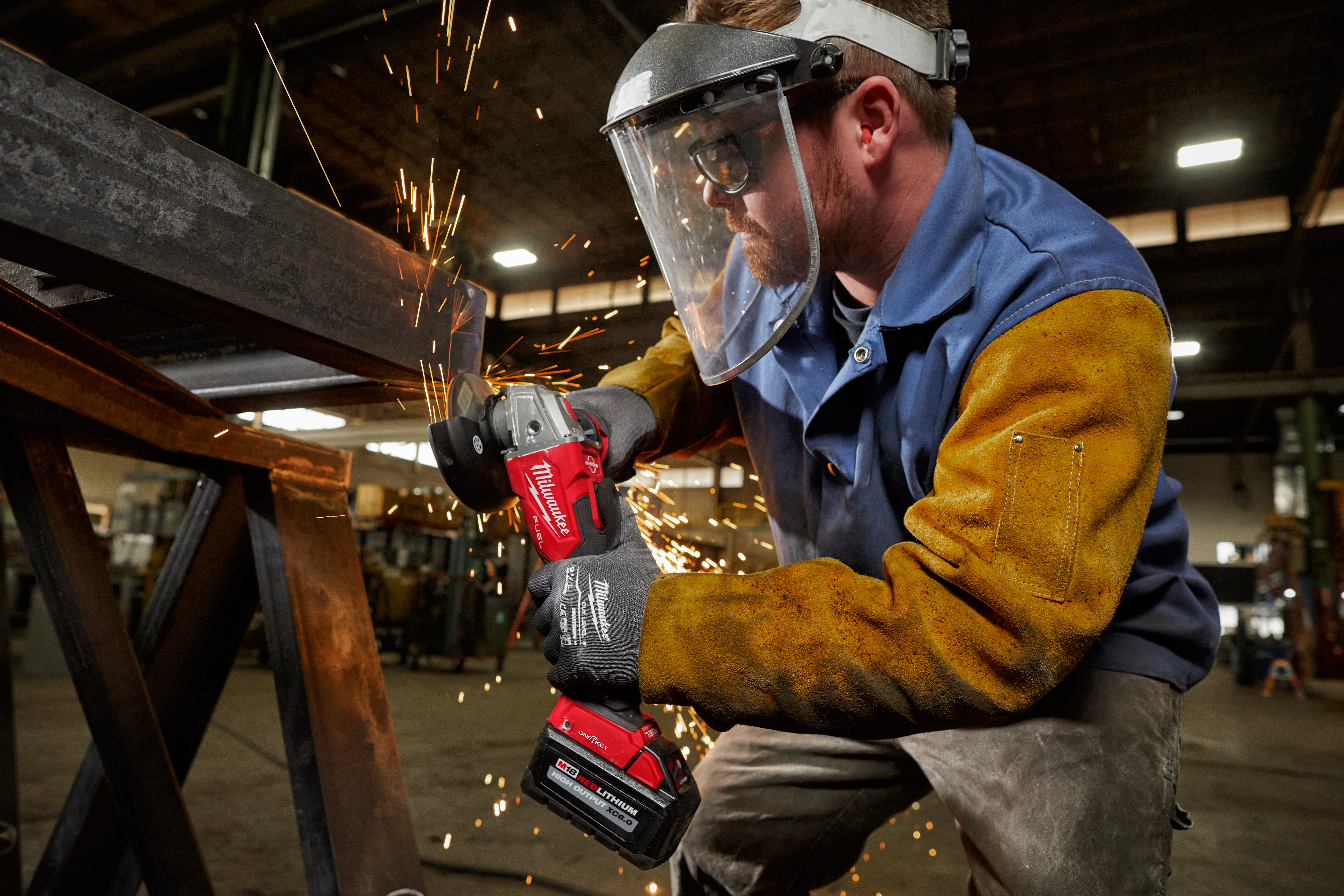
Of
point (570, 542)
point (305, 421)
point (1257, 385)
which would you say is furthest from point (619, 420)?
point (305, 421)

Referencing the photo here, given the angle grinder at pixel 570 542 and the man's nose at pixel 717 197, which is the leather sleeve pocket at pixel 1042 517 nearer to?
the angle grinder at pixel 570 542

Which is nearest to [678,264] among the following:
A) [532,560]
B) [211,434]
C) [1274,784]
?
[211,434]

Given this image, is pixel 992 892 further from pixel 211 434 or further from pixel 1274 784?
pixel 1274 784

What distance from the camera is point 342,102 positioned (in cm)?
730

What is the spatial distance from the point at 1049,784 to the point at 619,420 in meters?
0.81

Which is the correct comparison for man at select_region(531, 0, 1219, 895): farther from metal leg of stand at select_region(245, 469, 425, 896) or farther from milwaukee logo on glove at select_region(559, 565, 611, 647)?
metal leg of stand at select_region(245, 469, 425, 896)

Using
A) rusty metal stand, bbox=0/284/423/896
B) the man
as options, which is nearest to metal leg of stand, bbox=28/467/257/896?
rusty metal stand, bbox=0/284/423/896

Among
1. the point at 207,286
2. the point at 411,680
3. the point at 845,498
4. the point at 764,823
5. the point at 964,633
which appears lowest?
the point at 411,680

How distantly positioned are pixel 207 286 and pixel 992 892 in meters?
1.25

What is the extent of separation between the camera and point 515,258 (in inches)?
414

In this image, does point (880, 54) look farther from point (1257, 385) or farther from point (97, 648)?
point (1257, 385)

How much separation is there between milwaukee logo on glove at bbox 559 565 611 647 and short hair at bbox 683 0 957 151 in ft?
2.48

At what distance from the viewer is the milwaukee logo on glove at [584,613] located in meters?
0.94

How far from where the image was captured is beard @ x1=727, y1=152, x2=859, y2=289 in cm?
116
